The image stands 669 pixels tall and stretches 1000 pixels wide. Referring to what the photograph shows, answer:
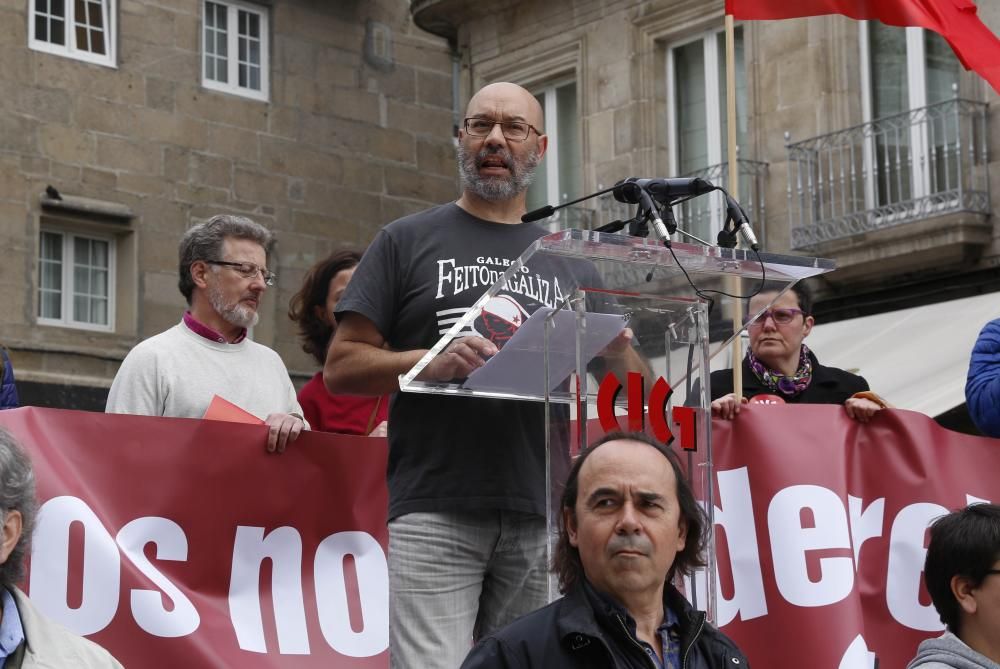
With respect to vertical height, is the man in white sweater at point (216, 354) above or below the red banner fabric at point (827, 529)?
above

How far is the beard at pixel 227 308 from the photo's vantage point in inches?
266


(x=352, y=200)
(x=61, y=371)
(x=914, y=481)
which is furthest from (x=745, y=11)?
(x=352, y=200)

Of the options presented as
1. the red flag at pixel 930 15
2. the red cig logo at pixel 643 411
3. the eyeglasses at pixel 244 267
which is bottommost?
the red cig logo at pixel 643 411

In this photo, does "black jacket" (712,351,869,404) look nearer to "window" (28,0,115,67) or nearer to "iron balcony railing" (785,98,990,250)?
"iron balcony railing" (785,98,990,250)

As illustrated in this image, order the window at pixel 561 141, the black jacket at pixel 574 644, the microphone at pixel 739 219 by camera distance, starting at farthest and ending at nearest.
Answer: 1. the window at pixel 561 141
2. the microphone at pixel 739 219
3. the black jacket at pixel 574 644

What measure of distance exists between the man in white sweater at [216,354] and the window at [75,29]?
14.2 meters

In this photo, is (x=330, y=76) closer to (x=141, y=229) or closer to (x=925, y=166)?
(x=141, y=229)

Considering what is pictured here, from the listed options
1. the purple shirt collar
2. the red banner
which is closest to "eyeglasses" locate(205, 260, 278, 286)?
the purple shirt collar

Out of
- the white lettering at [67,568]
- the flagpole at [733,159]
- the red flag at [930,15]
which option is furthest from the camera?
the red flag at [930,15]

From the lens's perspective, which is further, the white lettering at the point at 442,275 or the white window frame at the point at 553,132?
the white window frame at the point at 553,132

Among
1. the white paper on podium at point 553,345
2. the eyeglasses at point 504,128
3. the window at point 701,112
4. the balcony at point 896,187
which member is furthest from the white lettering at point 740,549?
the window at point 701,112

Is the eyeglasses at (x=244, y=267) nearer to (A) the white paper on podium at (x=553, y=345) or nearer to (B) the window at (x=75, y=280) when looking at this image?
(A) the white paper on podium at (x=553, y=345)

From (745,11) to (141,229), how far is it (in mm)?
13989

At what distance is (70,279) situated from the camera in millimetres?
20719
